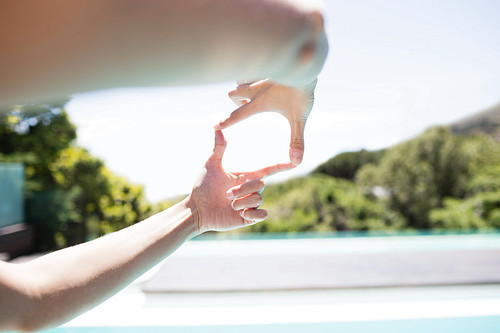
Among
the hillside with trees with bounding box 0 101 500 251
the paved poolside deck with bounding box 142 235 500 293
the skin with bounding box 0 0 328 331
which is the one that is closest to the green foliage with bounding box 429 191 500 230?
the hillside with trees with bounding box 0 101 500 251

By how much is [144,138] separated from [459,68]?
7.64m

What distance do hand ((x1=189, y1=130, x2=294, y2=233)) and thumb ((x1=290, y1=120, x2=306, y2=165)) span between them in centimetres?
13

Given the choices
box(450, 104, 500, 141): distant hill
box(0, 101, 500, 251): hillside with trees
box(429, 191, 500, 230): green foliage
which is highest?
box(450, 104, 500, 141): distant hill

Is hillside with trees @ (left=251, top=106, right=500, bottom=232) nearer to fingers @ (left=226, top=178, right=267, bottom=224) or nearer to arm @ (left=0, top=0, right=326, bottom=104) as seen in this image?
fingers @ (left=226, top=178, right=267, bottom=224)

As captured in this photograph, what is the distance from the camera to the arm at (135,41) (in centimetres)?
26

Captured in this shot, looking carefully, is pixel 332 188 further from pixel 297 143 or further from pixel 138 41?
pixel 138 41

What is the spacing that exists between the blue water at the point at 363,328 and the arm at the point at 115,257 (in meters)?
2.43

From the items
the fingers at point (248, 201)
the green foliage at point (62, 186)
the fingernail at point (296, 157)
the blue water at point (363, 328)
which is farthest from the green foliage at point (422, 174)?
the fingernail at point (296, 157)

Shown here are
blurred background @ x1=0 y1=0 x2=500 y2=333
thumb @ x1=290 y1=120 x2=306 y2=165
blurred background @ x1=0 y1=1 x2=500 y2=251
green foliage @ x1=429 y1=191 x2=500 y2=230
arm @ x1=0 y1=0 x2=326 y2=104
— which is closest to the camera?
arm @ x1=0 y1=0 x2=326 y2=104

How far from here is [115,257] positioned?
0.66 meters

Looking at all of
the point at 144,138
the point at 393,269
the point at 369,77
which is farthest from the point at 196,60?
the point at 369,77

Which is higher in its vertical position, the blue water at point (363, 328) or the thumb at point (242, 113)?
the thumb at point (242, 113)

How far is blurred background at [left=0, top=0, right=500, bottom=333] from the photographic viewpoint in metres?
3.70

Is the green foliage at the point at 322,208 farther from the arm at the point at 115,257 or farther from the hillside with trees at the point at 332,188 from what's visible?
the arm at the point at 115,257
